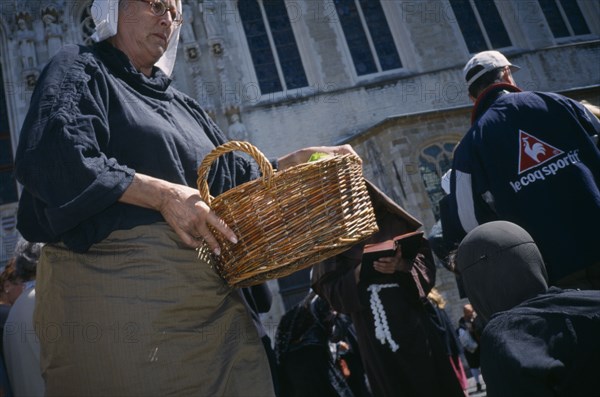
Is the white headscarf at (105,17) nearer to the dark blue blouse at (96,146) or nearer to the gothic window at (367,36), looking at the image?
the dark blue blouse at (96,146)

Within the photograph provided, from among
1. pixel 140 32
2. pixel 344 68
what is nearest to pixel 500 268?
pixel 140 32

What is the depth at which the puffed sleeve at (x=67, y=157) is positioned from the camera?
1490 millimetres

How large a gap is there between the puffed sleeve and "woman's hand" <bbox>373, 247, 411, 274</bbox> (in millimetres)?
2251

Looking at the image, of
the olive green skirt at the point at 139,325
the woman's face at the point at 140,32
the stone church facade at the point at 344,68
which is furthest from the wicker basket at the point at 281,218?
the stone church facade at the point at 344,68

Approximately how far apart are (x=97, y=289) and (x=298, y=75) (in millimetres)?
11645

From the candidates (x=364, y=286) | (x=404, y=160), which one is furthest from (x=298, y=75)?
(x=364, y=286)

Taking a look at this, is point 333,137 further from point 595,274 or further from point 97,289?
point 97,289

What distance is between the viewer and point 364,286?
140 inches

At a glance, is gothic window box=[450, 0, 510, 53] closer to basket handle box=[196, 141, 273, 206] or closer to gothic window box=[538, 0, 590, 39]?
gothic window box=[538, 0, 590, 39]

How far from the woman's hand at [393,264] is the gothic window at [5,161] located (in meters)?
10.8

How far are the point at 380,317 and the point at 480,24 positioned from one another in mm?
12452

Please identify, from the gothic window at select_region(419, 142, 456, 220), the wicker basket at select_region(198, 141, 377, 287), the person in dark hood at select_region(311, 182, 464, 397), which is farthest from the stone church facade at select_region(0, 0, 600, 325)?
the wicker basket at select_region(198, 141, 377, 287)

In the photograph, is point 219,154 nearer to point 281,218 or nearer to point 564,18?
point 281,218

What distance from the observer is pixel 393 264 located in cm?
348
